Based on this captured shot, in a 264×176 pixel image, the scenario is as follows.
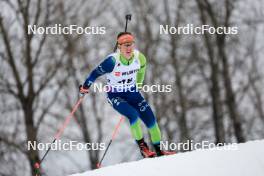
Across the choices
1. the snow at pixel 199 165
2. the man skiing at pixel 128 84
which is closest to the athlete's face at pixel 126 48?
the man skiing at pixel 128 84

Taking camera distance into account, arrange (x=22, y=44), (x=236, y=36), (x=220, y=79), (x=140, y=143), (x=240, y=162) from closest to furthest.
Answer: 1. (x=240, y=162)
2. (x=140, y=143)
3. (x=22, y=44)
4. (x=220, y=79)
5. (x=236, y=36)

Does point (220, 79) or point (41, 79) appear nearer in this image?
point (41, 79)

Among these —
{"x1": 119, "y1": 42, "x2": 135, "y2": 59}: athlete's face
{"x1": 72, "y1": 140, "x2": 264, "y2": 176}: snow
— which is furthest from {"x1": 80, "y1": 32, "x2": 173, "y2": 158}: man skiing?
{"x1": 72, "y1": 140, "x2": 264, "y2": 176}: snow

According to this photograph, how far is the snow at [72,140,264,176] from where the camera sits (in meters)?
6.44

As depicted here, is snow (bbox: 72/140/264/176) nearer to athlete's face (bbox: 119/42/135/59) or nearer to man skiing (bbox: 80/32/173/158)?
man skiing (bbox: 80/32/173/158)

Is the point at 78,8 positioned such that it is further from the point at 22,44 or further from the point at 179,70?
the point at 179,70

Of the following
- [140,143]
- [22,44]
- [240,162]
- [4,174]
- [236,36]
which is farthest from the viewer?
[236,36]

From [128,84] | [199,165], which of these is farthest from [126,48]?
[199,165]

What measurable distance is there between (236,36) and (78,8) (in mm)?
7356

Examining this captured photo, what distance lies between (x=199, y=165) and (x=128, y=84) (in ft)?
6.39

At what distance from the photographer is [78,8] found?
18859 millimetres

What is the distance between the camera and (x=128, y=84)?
809 centimetres

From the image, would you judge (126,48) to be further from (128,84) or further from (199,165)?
(199,165)

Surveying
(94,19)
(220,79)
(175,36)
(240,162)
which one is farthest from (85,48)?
(240,162)
